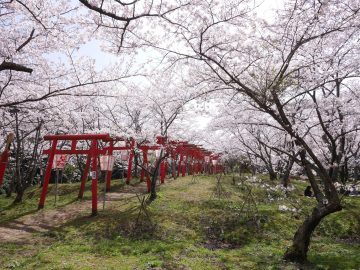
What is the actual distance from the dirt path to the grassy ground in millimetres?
399

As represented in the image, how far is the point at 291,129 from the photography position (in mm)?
7914

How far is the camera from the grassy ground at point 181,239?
7.99 m

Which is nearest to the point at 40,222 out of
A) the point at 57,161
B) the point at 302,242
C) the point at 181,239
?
the point at 57,161

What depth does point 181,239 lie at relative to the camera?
10195mm

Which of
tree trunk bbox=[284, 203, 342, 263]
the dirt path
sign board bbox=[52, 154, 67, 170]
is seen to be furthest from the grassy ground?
sign board bbox=[52, 154, 67, 170]

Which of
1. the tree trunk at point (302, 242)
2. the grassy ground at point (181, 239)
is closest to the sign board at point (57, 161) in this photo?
the grassy ground at point (181, 239)

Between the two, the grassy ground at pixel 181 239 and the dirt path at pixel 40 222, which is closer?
the grassy ground at pixel 181 239

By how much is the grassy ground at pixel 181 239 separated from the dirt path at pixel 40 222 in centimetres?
40

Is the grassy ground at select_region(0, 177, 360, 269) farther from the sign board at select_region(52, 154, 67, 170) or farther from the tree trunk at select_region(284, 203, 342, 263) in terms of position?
the sign board at select_region(52, 154, 67, 170)

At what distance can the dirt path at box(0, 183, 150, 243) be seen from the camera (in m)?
10.1

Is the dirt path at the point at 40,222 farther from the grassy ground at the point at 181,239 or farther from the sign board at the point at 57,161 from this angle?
the sign board at the point at 57,161

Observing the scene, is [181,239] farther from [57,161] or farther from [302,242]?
[57,161]

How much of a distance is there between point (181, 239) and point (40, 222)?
5.29m

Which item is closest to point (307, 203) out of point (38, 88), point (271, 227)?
point (271, 227)
